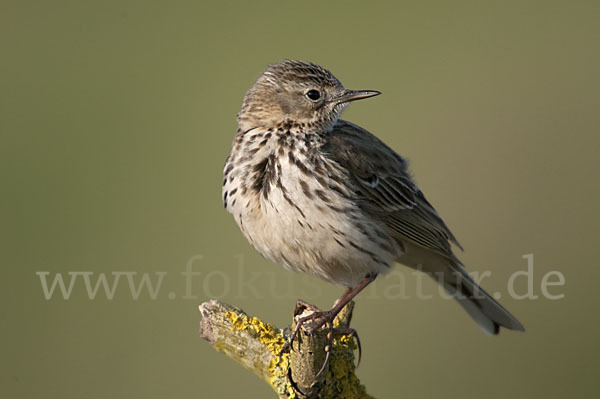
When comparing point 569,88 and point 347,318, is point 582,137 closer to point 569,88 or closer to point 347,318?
point 569,88

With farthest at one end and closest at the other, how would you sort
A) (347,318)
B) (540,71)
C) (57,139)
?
(540,71), (57,139), (347,318)

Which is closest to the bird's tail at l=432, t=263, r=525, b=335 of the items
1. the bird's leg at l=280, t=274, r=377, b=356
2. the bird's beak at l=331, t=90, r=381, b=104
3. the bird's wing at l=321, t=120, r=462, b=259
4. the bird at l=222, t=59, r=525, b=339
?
the bird at l=222, t=59, r=525, b=339

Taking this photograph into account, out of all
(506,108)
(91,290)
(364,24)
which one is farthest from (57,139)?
(506,108)

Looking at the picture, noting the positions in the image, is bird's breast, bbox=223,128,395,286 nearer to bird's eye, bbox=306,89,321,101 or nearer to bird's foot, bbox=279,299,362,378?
bird's eye, bbox=306,89,321,101

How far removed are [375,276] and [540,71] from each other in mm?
7247

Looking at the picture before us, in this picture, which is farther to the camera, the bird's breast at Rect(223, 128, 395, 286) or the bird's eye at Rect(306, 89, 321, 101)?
the bird's eye at Rect(306, 89, 321, 101)

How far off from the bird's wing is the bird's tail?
1.19 ft

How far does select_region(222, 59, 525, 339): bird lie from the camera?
18.6ft

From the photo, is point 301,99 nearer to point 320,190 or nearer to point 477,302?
point 320,190

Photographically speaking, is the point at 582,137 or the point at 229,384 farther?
the point at 582,137

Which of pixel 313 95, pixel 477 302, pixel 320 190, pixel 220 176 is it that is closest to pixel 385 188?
pixel 320 190

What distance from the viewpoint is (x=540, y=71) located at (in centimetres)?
1242

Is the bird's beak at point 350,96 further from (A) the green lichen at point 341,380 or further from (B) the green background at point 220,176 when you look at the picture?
(B) the green background at point 220,176

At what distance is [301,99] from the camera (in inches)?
240
